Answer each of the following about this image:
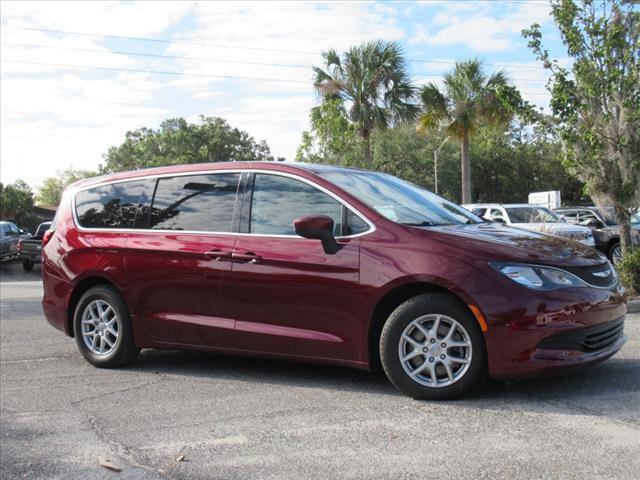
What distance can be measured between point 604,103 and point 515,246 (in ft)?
21.0

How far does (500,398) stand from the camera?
186 inches

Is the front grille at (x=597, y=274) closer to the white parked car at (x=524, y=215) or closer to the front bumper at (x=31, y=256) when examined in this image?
the white parked car at (x=524, y=215)

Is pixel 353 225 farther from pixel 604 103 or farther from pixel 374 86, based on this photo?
pixel 374 86

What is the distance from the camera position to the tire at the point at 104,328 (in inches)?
238

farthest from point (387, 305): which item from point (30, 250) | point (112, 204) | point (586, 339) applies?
point (30, 250)

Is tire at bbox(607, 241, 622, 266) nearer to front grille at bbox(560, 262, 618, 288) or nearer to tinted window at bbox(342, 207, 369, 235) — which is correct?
front grille at bbox(560, 262, 618, 288)

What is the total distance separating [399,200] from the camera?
5.41m

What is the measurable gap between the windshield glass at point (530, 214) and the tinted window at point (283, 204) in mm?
12816

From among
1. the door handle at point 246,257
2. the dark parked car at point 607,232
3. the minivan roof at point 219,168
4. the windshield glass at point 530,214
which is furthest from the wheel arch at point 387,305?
the windshield glass at point 530,214

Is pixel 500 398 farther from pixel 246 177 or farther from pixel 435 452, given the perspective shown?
pixel 246 177

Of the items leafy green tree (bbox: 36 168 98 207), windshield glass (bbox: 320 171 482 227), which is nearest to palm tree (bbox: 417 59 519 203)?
windshield glass (bbox: 320 171 482 227)

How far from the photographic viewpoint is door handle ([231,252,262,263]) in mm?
5254

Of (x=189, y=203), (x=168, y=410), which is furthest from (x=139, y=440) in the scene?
(x=189, y=203)

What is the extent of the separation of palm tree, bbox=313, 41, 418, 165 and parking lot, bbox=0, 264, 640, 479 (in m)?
21.2
